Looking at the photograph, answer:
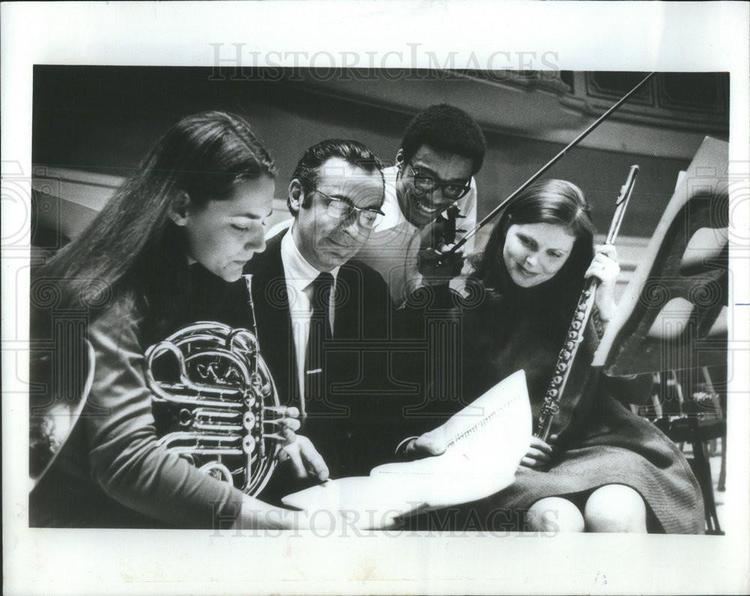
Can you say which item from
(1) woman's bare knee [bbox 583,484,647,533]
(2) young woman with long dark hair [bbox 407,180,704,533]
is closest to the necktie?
(2) young woman with long dark hair [bbox 407,180,704,533]

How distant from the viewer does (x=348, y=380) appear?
13.4 ft

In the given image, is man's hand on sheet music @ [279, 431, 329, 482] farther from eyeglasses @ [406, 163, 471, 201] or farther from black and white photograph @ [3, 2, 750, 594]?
eyeglasses @ [406, 163, 471, 201]

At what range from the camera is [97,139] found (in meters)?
4.08

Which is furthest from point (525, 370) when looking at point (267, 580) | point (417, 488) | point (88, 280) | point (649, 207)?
point (88, 280)

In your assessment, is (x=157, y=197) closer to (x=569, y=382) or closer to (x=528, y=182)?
(x=528, y=182)

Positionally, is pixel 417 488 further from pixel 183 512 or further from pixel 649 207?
pixel 649 207

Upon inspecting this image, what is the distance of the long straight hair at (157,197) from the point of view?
160 inches

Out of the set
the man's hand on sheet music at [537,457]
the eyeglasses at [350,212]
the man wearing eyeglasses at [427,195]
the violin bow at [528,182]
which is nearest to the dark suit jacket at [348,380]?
the man wearing eyeglasses at [427,195]

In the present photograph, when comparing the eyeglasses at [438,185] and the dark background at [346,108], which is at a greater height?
the dark background at [346,108]

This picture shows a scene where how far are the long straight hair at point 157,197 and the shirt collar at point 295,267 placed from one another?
40 centimetres

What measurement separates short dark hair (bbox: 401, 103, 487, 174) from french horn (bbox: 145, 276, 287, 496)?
1366mm

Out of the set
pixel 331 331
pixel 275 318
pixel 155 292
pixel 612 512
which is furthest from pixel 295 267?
pixel 612 512

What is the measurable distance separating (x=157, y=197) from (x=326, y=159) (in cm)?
92

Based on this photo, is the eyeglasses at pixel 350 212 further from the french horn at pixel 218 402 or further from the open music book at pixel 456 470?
the open music book at pixel 456 470
